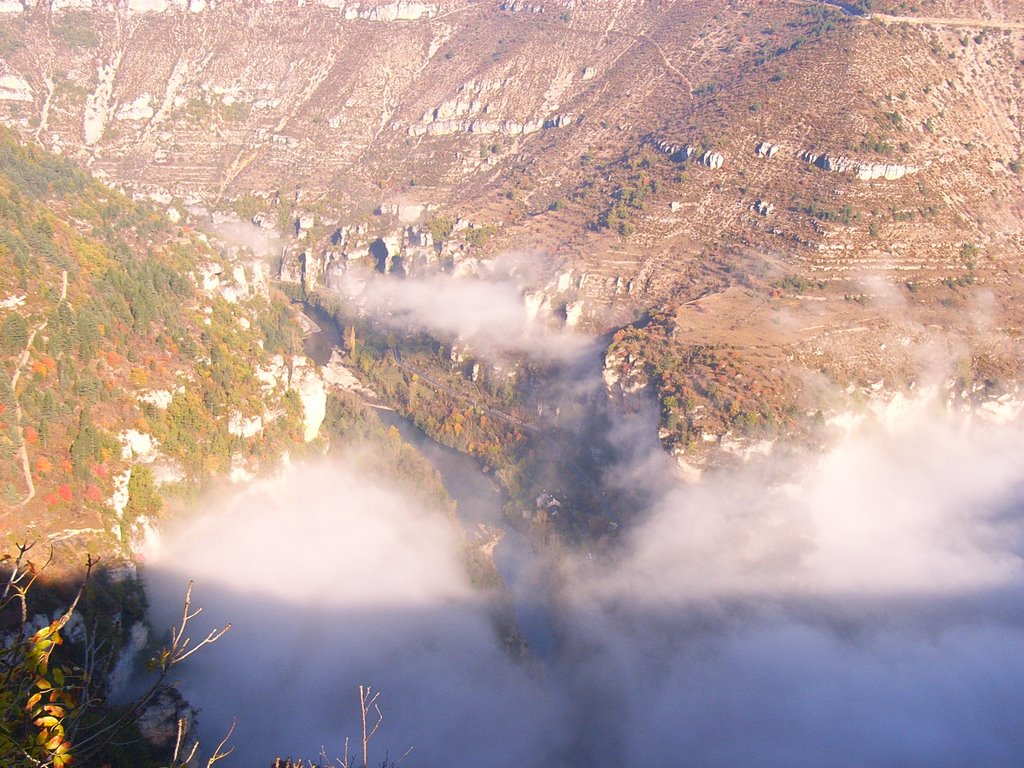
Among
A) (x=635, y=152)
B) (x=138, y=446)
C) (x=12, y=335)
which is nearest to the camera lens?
(x=12, y=335)

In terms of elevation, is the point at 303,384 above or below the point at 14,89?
below

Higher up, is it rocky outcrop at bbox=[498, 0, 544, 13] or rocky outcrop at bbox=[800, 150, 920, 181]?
rocky outcrop at bbox=[498, 0, 544, 13]

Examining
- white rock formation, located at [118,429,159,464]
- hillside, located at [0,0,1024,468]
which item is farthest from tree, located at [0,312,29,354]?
hillside, located at [0,0,1024,468]

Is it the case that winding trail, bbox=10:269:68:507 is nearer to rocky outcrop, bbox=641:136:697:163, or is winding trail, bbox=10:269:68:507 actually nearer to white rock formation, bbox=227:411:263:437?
white rock formation, bbox=227:411:263:437

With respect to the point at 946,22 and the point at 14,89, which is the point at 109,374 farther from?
the point at 14,89

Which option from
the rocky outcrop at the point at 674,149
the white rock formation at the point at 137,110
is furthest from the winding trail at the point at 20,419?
the white rock formation at the point at 137,110

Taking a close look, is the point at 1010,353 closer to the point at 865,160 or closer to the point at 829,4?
the point at 865,160

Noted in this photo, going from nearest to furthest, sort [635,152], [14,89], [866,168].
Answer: [866,168]
[635,152]
[14,89]

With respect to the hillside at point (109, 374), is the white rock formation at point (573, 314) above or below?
above

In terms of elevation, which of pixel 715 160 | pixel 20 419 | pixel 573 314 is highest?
pixel 715 160

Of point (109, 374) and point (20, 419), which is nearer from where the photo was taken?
point (20, 419)

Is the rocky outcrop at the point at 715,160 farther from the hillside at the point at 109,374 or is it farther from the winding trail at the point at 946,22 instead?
the hillside at the point at 109,374

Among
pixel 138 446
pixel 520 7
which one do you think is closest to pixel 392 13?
pixel 520 7

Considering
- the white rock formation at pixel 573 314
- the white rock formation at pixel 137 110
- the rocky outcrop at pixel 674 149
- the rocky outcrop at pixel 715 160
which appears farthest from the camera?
the white rock formation at pixel 137 110
